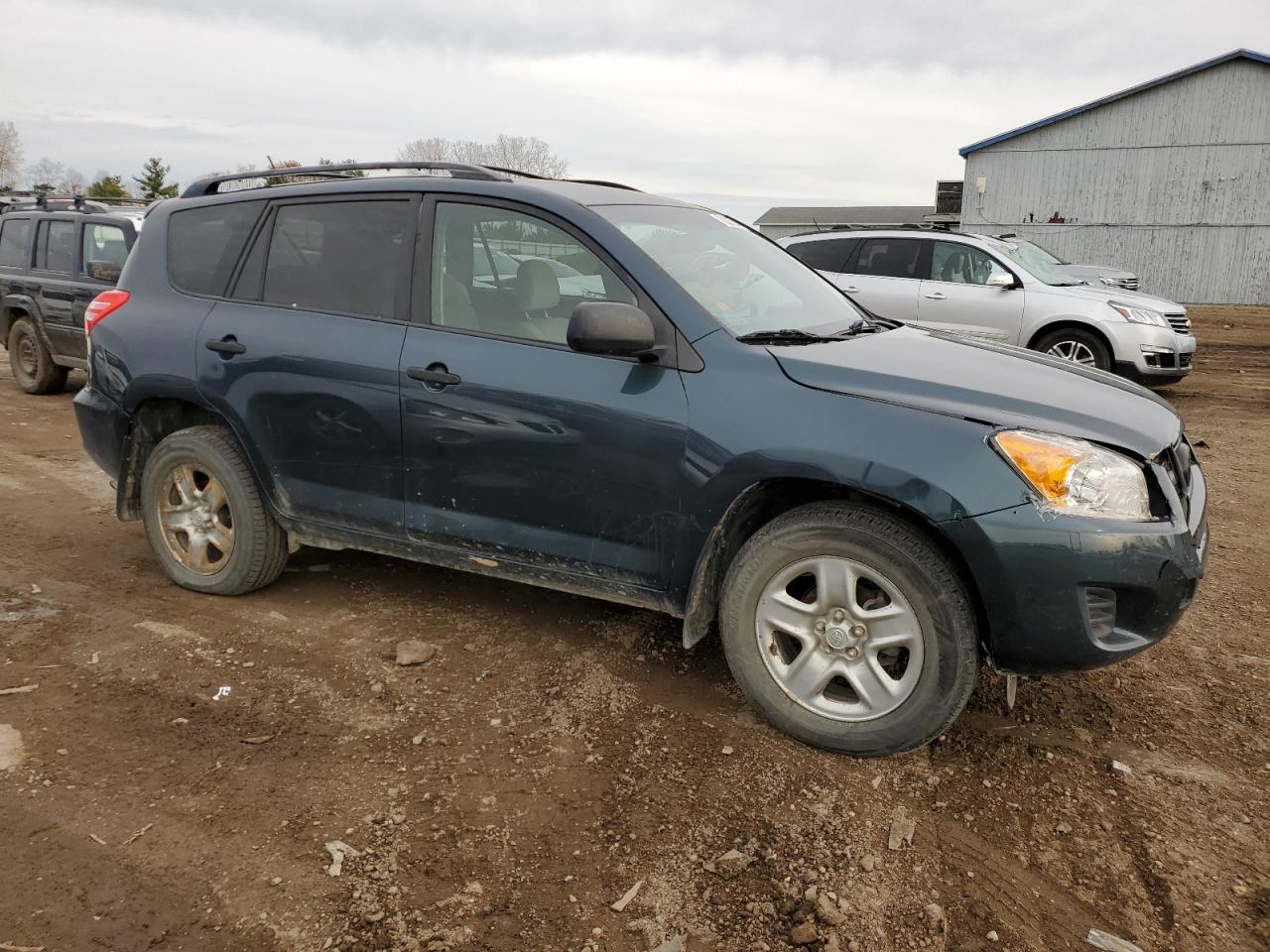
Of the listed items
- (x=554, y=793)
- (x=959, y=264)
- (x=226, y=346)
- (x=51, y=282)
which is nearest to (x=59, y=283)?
(x=51, y=282)

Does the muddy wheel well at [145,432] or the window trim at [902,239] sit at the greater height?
the window trim at [902,239]

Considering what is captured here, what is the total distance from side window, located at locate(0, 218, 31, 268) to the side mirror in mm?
8916

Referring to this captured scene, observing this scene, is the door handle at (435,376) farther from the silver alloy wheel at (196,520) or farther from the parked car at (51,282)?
the parked car at (51,282)

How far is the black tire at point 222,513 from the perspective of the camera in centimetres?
414

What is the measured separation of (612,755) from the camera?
122 inches

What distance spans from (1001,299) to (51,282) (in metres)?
9.54

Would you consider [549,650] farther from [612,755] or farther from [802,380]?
[802,380]

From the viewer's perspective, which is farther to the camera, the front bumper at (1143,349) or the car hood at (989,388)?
the front bumper at (1143,349)

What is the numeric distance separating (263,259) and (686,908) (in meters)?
3.14

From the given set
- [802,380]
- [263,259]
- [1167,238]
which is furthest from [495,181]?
[1167,238]

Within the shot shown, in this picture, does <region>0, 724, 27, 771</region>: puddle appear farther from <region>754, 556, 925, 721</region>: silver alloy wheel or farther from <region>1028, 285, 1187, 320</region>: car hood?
<region>1028, 285, 1187, 320</region>: car hood

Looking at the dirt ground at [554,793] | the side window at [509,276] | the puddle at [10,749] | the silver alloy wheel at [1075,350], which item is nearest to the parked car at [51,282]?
the dirt ground at [554,793]

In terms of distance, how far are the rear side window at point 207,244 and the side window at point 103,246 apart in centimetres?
502

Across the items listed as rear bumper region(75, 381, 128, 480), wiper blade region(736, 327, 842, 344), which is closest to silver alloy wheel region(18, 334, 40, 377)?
rear bumper region(75, 381, 128, 480)
